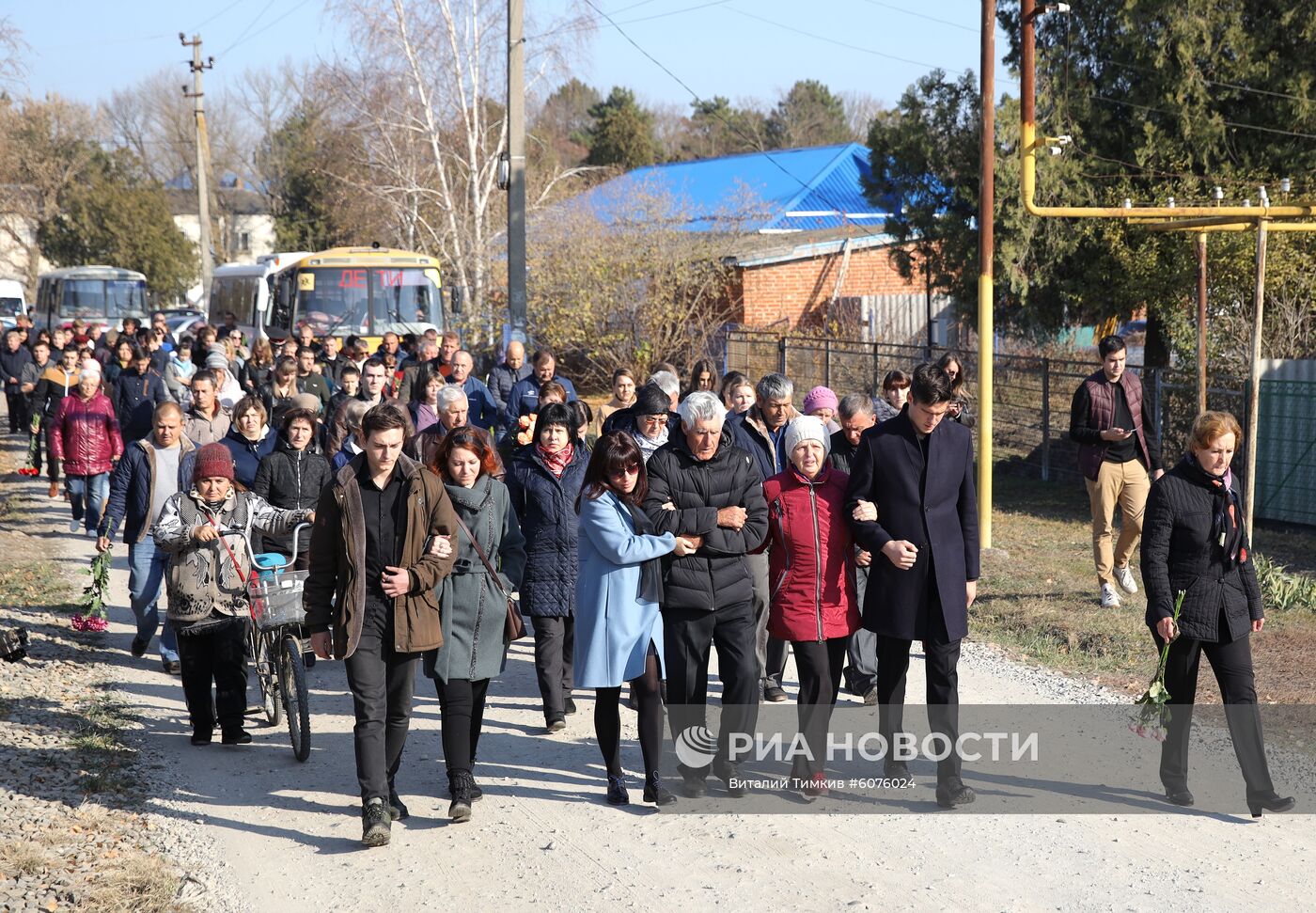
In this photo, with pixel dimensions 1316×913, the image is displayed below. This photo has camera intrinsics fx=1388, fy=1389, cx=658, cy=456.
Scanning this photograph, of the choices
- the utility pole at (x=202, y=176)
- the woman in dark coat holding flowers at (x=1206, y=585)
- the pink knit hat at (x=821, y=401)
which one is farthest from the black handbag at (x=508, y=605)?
the utility pole at (x=202, y=176)

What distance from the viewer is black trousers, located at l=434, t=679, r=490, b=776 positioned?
19.9 ft

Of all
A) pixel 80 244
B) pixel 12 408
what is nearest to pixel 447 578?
pixel 12 408

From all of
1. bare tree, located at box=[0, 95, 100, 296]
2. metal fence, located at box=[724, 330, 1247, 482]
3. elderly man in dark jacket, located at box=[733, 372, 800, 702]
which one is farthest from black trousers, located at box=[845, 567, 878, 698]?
bare tree, located at box=[0, 95, 100, 296]

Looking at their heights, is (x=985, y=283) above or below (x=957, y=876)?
above

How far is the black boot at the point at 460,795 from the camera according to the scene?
6.05m

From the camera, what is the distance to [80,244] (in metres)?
58.4

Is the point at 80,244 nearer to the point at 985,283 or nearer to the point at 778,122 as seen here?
the point at 778,122

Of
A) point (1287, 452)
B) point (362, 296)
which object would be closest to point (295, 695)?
point (1287, 452)

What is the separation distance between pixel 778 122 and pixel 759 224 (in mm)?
49343

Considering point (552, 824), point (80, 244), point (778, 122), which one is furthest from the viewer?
point (778, 122)

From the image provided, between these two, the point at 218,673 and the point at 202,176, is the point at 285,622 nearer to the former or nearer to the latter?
the point at 218,673

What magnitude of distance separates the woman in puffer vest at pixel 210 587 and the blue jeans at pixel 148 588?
1698 millimetres

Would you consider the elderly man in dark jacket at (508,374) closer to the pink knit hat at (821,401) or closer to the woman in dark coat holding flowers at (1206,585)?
the pink knit hat at (821,401)

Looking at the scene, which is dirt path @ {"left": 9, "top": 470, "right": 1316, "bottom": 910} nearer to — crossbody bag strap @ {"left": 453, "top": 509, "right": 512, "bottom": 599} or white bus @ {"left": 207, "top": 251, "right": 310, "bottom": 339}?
crossbody bag strap @ {"left": 453, "top": 509, "right": 512, "bottom": 599}
